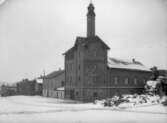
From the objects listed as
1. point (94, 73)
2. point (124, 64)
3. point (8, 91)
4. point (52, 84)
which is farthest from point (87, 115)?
point (8, 91)

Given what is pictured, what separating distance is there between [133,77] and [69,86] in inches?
293

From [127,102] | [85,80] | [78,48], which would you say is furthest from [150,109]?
[78,48]

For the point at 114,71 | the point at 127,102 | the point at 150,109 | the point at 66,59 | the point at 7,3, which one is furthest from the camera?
the point at 66,59

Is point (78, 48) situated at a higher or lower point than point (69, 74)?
higher

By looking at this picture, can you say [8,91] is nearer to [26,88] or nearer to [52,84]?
[26,88]

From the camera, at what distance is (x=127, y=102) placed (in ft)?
50.0

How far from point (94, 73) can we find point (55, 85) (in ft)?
33.6

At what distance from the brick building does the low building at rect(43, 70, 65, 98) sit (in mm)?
2691

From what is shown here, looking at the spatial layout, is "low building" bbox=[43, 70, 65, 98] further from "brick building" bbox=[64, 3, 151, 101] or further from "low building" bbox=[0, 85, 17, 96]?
"low building" bbox=[0, 85, 17, 96]

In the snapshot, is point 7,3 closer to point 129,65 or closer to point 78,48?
point 78,48

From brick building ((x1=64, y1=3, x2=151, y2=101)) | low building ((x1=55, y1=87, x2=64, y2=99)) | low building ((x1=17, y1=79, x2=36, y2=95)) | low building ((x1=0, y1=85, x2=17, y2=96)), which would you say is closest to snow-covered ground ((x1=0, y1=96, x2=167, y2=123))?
brick building ((x1=64, y1=3, x2=151, y2=101))

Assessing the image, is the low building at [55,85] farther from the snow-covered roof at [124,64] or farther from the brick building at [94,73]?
the snow-covered roof at [124,64]

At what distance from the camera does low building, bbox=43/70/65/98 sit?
28.2 meters

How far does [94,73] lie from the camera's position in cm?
2239
